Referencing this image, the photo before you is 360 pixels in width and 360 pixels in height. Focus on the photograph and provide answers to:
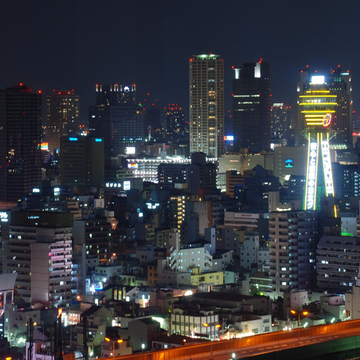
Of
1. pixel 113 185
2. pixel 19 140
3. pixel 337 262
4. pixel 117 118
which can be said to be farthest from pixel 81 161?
pixel 337 262

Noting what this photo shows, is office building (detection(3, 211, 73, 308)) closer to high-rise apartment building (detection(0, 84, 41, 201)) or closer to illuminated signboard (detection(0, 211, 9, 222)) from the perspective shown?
illuminated signboard (detection(0, 211, 9, 222))

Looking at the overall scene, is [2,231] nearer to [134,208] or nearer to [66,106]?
[134,208]

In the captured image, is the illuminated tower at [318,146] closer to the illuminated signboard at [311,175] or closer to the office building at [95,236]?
the illuminated signboard at [311,175]

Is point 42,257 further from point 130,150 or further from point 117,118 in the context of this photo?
point 117,118

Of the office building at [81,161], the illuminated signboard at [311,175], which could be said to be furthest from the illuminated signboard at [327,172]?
the office building at [81,161]

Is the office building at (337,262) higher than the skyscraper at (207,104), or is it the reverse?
the skyscraper at (207,104)

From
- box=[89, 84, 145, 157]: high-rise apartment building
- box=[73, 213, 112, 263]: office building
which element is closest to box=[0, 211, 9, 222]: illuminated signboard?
box=[73, 213, 112, 263]: office building
